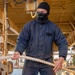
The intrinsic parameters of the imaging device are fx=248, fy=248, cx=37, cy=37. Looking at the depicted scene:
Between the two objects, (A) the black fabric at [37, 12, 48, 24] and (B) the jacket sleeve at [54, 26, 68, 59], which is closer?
(B) the jacket sleeve at [54, 26, 68, 59]

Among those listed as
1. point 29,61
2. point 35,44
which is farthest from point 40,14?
point 29,61

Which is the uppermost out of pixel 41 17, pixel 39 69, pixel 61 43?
pixel 41 17

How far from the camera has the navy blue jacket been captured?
274cm

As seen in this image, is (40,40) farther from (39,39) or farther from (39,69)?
(39,69)

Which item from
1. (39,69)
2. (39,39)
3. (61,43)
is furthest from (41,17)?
(39,69)

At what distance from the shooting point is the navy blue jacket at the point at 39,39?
274cm

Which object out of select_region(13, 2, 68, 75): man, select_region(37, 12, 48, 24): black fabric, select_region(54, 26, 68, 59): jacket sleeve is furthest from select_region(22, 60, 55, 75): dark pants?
select_region(37, 12, 48, 24): black fabric

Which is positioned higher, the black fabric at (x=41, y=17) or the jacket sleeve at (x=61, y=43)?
the black fabric at (x=41, y=17)

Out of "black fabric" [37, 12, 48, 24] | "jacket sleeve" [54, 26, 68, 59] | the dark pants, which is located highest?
"black fabric" [37, 12, 48, 24]

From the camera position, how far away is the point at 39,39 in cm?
275

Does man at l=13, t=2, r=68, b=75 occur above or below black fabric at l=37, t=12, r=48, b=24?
below

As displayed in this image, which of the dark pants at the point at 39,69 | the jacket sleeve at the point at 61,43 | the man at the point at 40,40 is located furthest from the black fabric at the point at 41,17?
the dark pants at the point at 39,69

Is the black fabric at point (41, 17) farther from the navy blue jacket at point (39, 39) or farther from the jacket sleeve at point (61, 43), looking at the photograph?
the jacket sleeve at point (61, 43)

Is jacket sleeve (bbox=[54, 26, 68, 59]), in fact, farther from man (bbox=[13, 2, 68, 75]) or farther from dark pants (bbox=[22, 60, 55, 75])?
dark pants (bbox=[22, 60, 55, 75])
